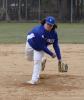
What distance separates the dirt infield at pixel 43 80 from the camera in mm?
8689

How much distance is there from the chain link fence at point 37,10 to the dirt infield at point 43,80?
25200 mm

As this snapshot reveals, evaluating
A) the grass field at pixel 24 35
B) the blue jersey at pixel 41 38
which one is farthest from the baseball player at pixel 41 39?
the grass field at pixel 24 35

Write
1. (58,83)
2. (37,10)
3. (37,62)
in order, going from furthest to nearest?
1. (37,10)
2. (58,83)
3. (37,62)

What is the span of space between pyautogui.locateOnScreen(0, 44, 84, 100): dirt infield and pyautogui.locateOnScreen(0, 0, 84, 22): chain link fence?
25.2 meters

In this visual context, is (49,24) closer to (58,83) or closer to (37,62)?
(37,62)

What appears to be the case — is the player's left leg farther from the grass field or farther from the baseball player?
the grass field

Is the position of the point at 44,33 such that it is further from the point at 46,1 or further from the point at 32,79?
the point at 46,1

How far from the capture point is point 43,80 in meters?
10.5

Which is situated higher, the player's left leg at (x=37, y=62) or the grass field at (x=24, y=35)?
the player's left leg at (x=37, y=62)

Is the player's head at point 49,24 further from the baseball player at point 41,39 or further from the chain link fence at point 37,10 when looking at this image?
the chain link fence at point 37,10

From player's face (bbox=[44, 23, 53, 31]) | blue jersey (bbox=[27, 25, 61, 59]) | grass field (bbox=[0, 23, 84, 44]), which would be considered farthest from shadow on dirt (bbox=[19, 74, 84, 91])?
grass field (bbox=[0, 23, 84, 44])

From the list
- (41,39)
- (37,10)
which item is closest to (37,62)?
(41,39)

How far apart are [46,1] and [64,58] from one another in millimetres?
27622

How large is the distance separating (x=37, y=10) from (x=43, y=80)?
3089 centimetres
